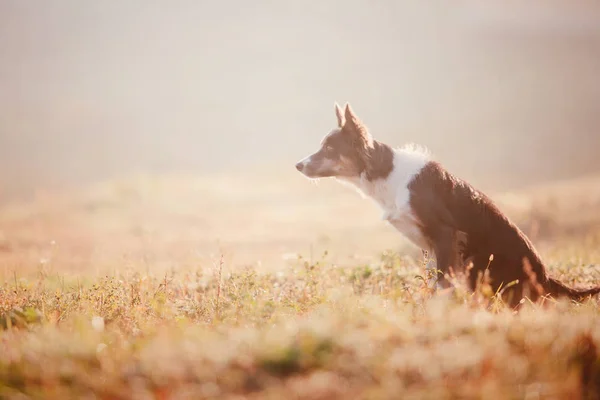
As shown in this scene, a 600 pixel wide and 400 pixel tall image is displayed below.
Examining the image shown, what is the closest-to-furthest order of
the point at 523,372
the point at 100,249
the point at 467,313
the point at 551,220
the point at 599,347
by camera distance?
1. the point at 523,372
2. the point at 599,347
3. the point at 467,313
4. the point at 100,249
5. the point at 551,220

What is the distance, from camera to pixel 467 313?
4816 mm

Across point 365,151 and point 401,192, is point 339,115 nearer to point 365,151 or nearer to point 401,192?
point 365,151

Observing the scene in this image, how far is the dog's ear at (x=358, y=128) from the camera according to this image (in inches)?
287

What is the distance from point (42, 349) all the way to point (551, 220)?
1688cm

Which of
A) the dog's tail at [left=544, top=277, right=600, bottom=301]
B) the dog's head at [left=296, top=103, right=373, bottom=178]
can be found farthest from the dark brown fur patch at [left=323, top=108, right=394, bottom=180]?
the dog's tail at [left=544, top=277, right=600, bottom=301]

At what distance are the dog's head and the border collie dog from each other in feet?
0.63

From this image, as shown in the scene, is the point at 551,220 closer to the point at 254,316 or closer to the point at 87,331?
the point at 254,316

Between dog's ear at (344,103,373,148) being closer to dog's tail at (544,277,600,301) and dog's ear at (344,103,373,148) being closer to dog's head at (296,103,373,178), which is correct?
dog's head at (296,103,373,178)

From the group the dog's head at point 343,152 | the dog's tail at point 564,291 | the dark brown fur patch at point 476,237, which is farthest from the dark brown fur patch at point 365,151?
the dog's tail at point 564,291

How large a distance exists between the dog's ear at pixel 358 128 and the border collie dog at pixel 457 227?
100 millimetres

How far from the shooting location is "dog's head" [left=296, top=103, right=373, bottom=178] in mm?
7301

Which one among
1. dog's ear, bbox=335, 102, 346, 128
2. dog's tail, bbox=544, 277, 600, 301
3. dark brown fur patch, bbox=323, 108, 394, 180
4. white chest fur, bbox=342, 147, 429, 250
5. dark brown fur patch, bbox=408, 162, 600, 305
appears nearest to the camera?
dark brown fur patch, bbox=408, 162, 600, 305

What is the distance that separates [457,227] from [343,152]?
6.00 ft

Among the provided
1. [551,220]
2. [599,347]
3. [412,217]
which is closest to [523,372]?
[599,347]
